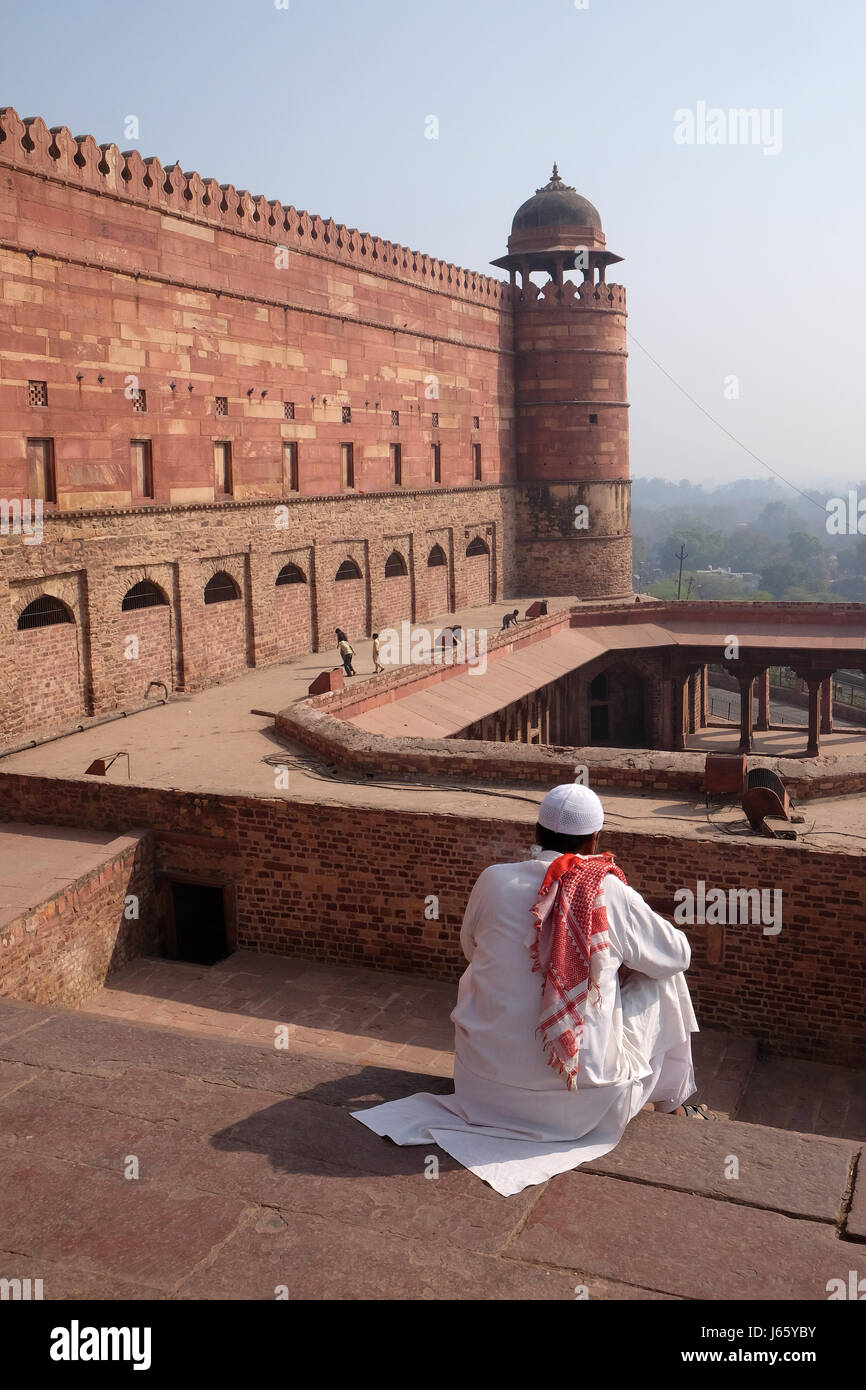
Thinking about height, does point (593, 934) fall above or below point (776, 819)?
above

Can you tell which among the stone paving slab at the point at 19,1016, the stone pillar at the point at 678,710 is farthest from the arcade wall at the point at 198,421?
the stone paving slab at the point at 19,1016


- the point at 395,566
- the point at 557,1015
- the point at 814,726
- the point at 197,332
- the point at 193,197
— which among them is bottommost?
the point at 814,726

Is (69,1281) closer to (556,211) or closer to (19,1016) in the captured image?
(19,1016)

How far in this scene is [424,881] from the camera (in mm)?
10414

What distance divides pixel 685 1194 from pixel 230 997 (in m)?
7.21

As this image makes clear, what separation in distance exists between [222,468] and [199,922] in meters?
9.24

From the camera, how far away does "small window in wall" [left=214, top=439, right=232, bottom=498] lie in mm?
18531

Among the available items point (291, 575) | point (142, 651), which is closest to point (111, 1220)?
point (142, 651)

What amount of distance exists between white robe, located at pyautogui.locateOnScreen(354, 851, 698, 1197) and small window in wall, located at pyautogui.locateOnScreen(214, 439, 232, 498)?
1549 centimetres

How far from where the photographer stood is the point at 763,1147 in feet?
12.0

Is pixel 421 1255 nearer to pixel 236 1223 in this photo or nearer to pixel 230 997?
pixel 236 1223

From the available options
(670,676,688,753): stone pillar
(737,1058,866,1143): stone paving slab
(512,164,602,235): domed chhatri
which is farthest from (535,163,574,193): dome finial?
(737,1058,866,1143): stone paving slab

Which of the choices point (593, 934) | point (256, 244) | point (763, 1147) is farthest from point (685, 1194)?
point (256, 244)

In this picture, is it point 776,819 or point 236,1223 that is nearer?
point 236,1223
